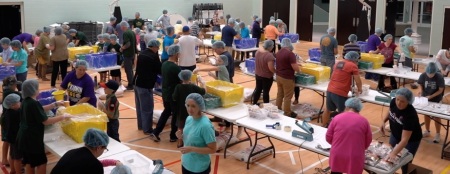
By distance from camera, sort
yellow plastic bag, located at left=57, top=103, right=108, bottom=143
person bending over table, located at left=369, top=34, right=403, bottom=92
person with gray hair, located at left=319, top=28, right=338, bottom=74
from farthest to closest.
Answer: person bending over table, located at left=369, top=34, right=403, bottom=92, person with gray hair, located at left=319, top=28, right=338, bottom=74, yellow plastic bag, located at left=57, top=103, right=108, bottom=143

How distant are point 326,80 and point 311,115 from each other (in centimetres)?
73

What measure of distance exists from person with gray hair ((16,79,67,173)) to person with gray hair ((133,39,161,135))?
88.5 inches

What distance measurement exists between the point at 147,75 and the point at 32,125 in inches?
99.9

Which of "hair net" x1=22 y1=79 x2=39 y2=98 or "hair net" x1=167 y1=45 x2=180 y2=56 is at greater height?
"hair net" x1=167 y1=45 x2=180 y2=56

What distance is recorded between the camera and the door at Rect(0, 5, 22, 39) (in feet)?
50.0

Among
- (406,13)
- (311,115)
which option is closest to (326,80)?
(311,115)

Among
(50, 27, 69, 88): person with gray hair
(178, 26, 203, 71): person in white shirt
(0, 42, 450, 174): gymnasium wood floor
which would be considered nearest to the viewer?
(0, 42, 450, 174): gymnasium wood floor

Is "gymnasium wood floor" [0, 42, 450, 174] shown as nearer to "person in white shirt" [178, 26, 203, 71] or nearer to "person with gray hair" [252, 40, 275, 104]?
"person with gray hair" [252, 40, 275, 104]

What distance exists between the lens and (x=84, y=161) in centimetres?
329

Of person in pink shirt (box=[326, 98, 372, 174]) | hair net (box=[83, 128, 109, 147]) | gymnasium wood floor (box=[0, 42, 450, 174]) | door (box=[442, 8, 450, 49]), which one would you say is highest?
door (box=[442, 8, 450, 49])

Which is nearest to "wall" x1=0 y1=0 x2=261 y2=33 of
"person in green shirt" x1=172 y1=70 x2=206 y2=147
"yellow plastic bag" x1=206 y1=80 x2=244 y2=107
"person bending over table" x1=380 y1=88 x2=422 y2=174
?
"yellow plastic bag" x1=206 y1=80 x2=244 y2=107

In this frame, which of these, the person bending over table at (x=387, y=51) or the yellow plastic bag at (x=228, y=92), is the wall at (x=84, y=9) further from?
the yellow plastic bag at (x=228, y=92)

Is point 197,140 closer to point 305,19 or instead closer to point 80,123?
point 80,123

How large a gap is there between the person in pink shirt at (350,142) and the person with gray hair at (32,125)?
2882 millimetres
